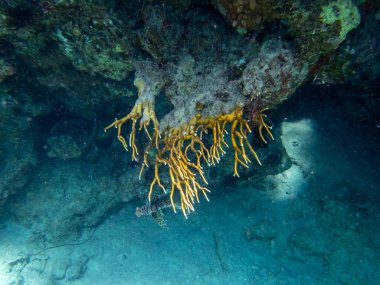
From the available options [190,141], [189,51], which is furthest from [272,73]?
[190,141]

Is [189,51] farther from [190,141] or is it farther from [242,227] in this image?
[242,227]

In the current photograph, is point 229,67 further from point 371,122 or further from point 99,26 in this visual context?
point 371,122

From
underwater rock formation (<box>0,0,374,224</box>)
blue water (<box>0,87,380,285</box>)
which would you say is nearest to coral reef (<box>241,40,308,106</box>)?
underwater rock formation (<box>0,0,374,224</box>)

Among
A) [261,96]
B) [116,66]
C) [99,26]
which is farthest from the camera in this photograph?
[116,66]

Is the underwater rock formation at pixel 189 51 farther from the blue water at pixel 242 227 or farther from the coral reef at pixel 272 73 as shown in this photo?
the blue water at pixel 242 227

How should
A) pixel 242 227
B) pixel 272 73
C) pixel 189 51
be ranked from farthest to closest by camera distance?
pixel 242 227, pixel 189 51, pixel 272 73

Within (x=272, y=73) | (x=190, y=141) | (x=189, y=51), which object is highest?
(x=189, y=51)

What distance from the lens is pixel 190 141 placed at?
4.45 m

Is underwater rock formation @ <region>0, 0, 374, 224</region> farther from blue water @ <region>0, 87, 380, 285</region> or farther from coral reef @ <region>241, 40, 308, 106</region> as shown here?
blue water @ <region>0, 87, 380, 285</region>

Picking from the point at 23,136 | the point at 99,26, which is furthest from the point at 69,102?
the point at 99,26

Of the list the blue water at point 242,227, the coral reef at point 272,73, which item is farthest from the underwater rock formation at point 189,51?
the blue water at point 242,227

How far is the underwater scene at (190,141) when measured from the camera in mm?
2906

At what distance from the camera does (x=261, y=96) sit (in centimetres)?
284

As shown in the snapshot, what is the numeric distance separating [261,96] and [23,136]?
5.52 meters
